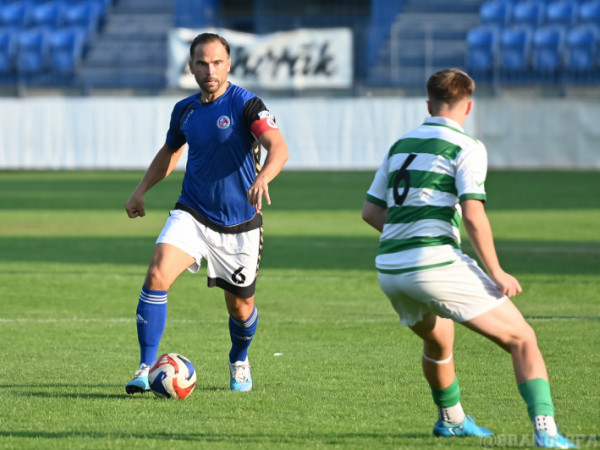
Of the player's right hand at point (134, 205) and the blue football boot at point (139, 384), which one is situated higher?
the player's right hand at point (134, 205)

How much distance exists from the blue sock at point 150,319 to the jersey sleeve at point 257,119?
107cm

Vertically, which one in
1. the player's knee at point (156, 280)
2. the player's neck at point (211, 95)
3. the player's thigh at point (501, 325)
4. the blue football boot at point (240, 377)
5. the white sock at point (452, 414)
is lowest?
the blue football boot at point (240, 377)

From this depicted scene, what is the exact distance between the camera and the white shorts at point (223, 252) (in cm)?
607

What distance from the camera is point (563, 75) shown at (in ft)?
99.0

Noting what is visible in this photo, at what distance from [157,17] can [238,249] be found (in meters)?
30.2

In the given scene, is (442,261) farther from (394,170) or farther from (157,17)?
(157,17)

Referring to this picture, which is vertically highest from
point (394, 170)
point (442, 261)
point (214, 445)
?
point (394, 170)

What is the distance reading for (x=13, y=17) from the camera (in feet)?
116

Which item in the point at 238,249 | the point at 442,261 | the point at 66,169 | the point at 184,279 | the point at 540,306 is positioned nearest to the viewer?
the point at 442,261

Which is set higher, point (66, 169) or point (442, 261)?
point (442, 261)

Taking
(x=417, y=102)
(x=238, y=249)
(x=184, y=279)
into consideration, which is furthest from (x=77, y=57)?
(x=238, y=249)

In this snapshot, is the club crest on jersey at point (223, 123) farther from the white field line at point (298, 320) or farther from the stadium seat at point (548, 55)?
the stadium seat at point (548, 55)

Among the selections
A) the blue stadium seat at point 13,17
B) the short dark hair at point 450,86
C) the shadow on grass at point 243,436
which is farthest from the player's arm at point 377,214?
the blue stadium seat at point 13,17

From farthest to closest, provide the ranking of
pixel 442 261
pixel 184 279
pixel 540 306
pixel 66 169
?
1. pixel 66 169
2. pixel 184 279
3. pixel 540 306
4. pixel 442 261
